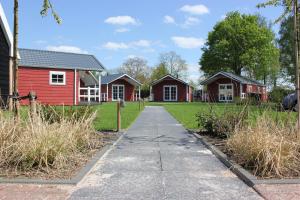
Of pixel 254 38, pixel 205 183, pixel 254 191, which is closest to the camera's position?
pixel 254 191

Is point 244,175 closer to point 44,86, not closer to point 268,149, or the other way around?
point 268,149

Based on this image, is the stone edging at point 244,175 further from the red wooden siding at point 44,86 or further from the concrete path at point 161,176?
the red wooden siding at point 44,86

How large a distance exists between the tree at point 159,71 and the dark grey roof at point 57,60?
53485mm

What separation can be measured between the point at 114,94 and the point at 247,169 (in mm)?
46300

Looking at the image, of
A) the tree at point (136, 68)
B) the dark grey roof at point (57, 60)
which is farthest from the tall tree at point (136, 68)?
the dark grey roof at point (57, 60)

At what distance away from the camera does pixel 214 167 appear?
21.8ft

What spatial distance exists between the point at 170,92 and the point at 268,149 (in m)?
50.8

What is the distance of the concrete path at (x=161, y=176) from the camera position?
4.94 meters

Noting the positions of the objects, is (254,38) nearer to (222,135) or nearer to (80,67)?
(80,67)

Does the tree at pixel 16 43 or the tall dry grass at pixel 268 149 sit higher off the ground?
the tree at pixel 16 43

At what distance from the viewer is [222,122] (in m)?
9.77

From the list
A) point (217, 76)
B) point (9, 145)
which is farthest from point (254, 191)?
point (217, 76)

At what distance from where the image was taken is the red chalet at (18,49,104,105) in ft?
85.8

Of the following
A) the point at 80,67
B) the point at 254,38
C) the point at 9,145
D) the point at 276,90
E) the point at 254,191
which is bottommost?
the point at 254,191
